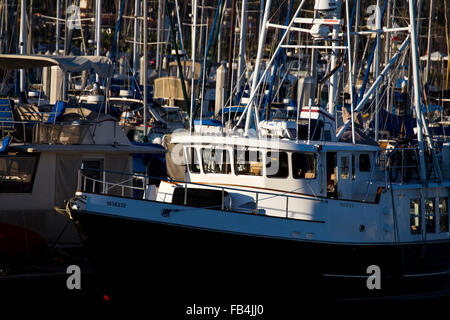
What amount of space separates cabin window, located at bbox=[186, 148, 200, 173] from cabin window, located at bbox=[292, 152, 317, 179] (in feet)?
7.74

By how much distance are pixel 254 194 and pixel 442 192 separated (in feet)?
17.6

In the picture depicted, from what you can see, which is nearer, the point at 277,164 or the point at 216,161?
the point at 277,164

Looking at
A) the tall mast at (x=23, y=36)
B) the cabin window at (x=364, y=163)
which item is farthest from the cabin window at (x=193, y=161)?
the tall mast at (x=23, y=36)

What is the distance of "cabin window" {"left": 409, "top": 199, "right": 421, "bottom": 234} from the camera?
18.2 m

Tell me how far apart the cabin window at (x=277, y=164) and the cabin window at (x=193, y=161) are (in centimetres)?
182

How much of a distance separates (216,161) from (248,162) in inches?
31.6

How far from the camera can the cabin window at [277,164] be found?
16.8 m

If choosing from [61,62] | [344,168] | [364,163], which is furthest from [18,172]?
[364,163]

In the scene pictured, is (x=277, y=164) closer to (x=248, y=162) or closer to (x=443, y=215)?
(x=248, y=162)

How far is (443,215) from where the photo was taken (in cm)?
1906

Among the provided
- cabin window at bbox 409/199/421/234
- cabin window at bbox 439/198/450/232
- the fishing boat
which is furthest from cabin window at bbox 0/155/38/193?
cabin window at bbox 439/198/450/232

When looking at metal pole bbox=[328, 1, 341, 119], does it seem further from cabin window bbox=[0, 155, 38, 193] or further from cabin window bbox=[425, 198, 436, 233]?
cabin window bbox=[0, 155, 38, 193]

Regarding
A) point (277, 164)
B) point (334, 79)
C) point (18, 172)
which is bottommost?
point (18, 172)
